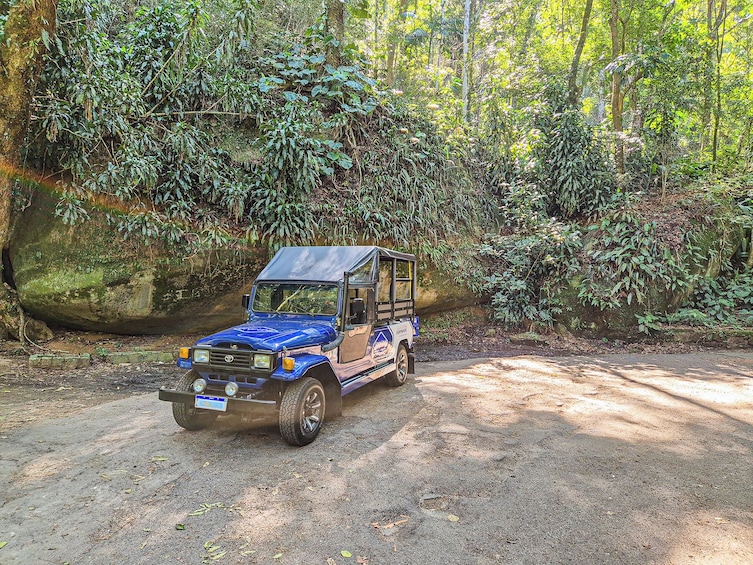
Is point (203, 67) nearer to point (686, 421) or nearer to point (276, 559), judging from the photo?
point (276, 559)

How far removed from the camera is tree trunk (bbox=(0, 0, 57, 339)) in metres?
5.91

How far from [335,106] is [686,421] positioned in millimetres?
10707

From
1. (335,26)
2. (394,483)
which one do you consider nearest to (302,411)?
(394,483)

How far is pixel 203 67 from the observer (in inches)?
374

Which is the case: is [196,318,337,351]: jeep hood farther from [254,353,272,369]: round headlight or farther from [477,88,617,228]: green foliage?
[477,88,617,228]: green foliage

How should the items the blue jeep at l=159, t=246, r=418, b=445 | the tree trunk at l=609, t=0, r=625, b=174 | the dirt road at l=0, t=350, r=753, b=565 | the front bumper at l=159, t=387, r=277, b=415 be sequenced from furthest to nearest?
the tree trunk at l=609, t=0, r=625, b=174, the blue jeep at l=159, t=246, r=418, b=445, the front bumper at l=159, t=387, r=277, b=415, the dirt road at l=0, t=350, r=753, b=565

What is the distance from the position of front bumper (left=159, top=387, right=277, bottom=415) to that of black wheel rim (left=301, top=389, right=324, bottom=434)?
34 centimetres

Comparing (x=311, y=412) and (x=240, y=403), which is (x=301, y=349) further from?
(x=240, y=403)

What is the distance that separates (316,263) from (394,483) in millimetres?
3064

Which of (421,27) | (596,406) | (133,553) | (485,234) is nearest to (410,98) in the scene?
(485,234)

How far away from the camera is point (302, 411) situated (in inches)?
163

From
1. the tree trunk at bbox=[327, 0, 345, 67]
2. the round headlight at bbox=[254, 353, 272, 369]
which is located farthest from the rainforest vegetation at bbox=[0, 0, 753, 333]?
the round headlight at bbox=[254, 353, 272, 369]

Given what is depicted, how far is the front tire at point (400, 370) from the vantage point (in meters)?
6.62

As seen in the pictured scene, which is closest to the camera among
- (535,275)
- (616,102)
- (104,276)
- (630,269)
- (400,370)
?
(400,370)
